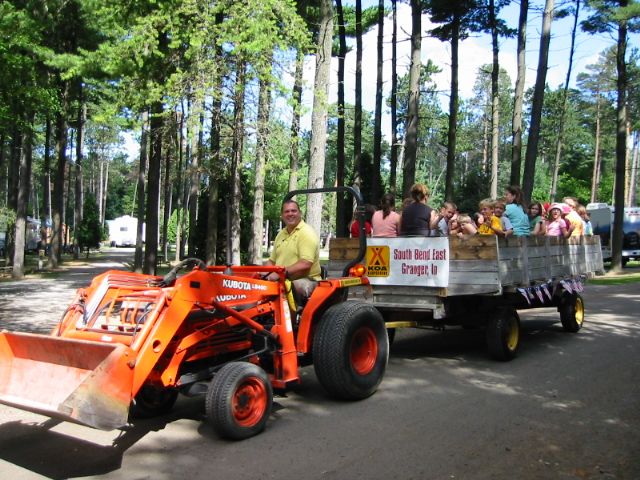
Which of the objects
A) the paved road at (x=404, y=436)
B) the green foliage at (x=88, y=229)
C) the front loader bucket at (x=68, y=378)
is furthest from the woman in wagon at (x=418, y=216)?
the green foliage at (x=88, y=229)

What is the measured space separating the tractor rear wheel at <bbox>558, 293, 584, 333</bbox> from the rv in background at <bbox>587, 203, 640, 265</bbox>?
65.4ft

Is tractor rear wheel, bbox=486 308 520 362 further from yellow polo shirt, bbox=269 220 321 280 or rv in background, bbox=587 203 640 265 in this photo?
rv in background, bbox=587 203 640 265

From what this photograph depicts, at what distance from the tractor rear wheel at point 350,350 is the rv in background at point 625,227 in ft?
82.2

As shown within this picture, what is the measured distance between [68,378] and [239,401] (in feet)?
4.40

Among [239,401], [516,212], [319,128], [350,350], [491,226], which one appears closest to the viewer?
[239,401]

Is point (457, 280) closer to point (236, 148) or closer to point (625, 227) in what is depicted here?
point (236, 148)

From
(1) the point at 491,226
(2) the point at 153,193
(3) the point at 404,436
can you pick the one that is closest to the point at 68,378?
(3) the point at 404,436

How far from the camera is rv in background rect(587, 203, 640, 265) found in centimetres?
2870

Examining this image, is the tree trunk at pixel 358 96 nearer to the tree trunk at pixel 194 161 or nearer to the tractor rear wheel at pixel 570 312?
the tree trunk at pixel 194 161

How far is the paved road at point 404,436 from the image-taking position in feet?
14.0

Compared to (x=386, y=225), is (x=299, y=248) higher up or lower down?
lower down

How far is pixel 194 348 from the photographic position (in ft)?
16.7

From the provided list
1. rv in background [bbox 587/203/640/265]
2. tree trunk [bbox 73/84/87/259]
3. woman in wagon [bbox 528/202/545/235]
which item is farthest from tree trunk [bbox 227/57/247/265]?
rv in background [bbox 587/203/640/265]

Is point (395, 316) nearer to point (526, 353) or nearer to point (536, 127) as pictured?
point (526, 353)
